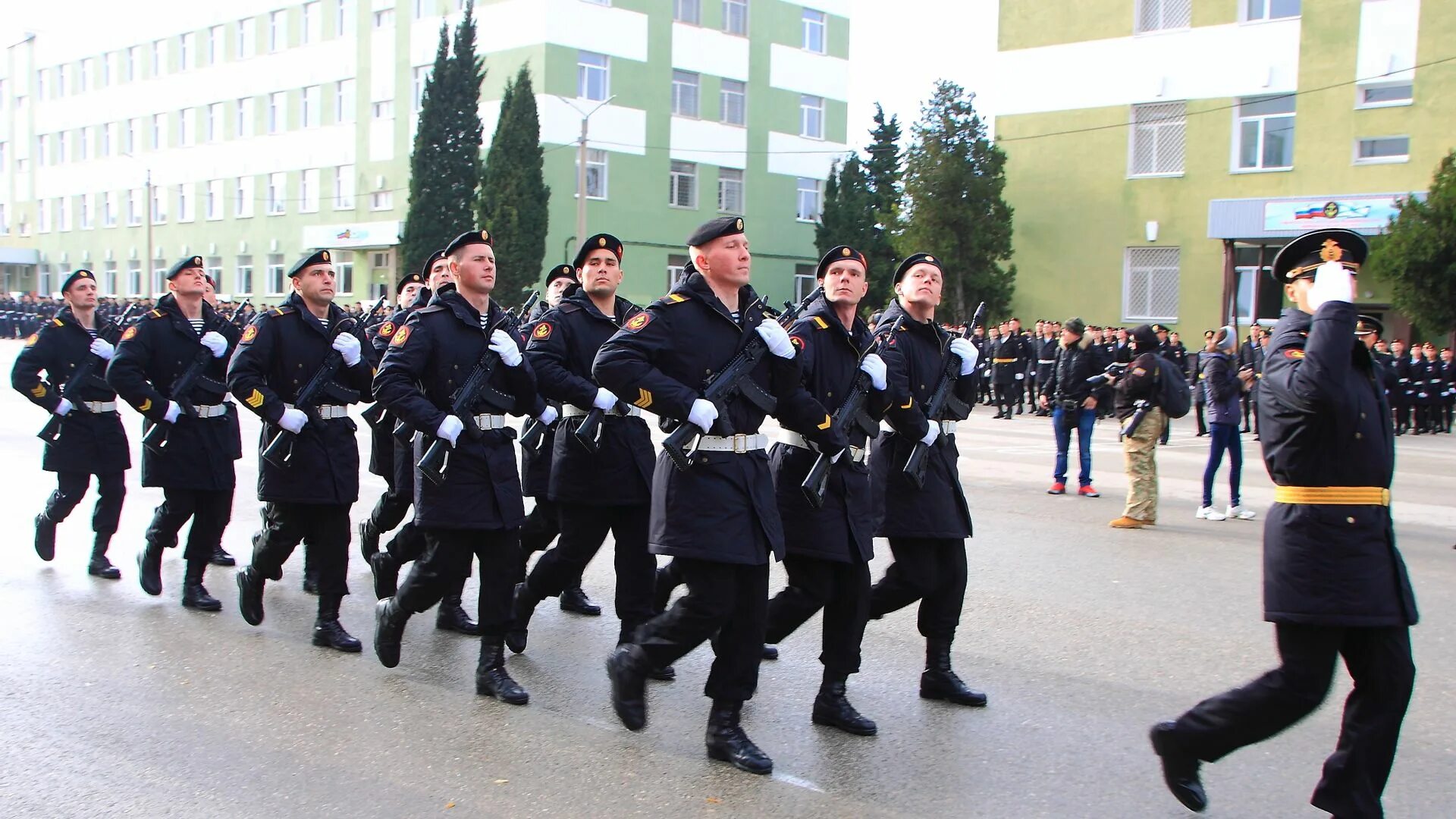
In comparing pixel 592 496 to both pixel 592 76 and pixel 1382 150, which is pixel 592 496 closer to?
pixel 1382 150

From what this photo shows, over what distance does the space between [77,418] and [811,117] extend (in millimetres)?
41841

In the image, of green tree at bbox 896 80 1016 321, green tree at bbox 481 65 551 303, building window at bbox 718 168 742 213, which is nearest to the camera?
green tree at bbox 896 80 1016 321

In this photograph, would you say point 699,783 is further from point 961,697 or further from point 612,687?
point 961,697

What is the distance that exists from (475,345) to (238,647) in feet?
6.70

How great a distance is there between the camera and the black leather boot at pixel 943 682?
5.59 meters

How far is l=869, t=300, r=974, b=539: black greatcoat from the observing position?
5.60m

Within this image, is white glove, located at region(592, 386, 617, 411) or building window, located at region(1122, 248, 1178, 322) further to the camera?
building window, located at region(1122, 248, 1178, 322)

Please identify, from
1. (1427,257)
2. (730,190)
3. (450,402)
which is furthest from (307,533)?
(730,190)

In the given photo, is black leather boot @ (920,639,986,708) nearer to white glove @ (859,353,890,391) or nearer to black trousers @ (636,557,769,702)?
black trousers @ (636,557,769,702)

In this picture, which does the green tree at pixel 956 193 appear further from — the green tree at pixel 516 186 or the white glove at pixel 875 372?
the white glove at pixel 875 372

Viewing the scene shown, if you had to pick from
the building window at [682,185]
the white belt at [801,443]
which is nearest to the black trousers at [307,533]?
the white belt at [801,443]

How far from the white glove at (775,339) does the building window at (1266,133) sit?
2760 centimetres

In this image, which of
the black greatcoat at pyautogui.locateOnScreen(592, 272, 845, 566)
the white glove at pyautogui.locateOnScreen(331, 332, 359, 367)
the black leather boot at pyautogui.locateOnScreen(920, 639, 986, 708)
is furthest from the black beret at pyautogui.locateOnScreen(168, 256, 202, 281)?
the black leather boot at pyautogui.locateOnScreen(920, 639, 986, 708)

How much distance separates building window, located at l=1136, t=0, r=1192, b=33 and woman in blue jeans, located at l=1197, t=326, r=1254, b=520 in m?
21.6
